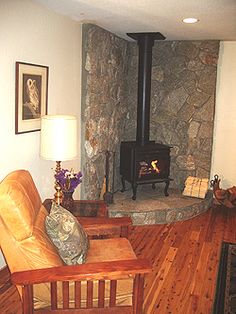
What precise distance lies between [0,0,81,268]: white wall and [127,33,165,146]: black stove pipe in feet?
3.42

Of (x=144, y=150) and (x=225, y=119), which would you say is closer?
(x=144, y=150)

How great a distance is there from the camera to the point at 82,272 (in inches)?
70.2

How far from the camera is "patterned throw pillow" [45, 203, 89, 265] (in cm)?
201

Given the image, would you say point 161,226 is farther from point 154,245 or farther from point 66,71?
point 66,71

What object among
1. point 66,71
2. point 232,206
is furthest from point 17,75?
point 232,206

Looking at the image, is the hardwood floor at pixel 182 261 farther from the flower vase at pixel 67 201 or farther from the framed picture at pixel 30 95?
the framed picture at pixel 30 95

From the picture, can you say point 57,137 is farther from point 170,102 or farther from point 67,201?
point 170,102

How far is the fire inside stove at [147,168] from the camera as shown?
446 cm

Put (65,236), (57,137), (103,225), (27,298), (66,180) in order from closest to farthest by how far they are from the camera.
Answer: (27,298) → (65,236) → (103,225) → (57,137) → (66,180)

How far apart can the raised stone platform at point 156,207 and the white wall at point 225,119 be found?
1.49ft

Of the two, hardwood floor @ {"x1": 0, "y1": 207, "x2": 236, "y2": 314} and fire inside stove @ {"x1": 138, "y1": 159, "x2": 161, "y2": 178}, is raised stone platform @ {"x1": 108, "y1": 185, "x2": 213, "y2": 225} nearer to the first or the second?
hardwood floor @ {"x1": 0, "y1": 207, "x2": 236, "y2": 314}

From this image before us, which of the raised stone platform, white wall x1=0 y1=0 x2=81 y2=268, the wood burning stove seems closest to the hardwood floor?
the raised stone platform

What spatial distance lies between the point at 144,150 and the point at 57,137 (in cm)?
193

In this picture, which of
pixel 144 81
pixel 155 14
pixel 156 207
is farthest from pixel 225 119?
pixel 155 14
